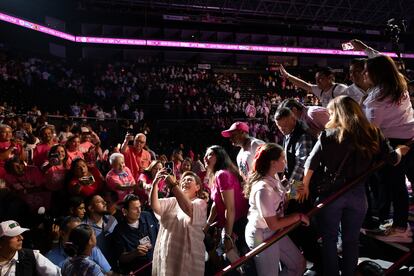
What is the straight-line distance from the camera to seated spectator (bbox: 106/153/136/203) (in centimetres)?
488

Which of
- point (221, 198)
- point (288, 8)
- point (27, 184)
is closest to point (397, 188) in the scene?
point (221, 198)

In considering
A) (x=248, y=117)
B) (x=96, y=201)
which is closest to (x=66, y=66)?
(x=248, y=117)

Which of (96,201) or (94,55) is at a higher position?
(94,55)

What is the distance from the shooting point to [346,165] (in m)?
2.71

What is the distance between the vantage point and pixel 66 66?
68.2 feet

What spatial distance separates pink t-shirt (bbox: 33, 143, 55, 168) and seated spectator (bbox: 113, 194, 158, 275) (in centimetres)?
172

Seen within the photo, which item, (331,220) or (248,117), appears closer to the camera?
(331,220)

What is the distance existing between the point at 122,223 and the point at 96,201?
493 millimetres

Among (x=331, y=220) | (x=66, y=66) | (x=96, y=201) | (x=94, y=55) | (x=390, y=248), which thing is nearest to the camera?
(x=331, y=220)

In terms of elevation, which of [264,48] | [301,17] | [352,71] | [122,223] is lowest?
[122,223]

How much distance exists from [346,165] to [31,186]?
11.7 feet

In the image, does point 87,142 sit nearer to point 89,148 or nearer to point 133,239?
point 89,148

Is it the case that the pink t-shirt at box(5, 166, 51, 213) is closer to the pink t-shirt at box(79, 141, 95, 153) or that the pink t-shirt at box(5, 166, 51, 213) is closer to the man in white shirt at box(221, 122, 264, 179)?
the pink t-shirt at box(79, 141, 95, 153)

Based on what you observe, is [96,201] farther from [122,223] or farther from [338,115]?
[338,115]
